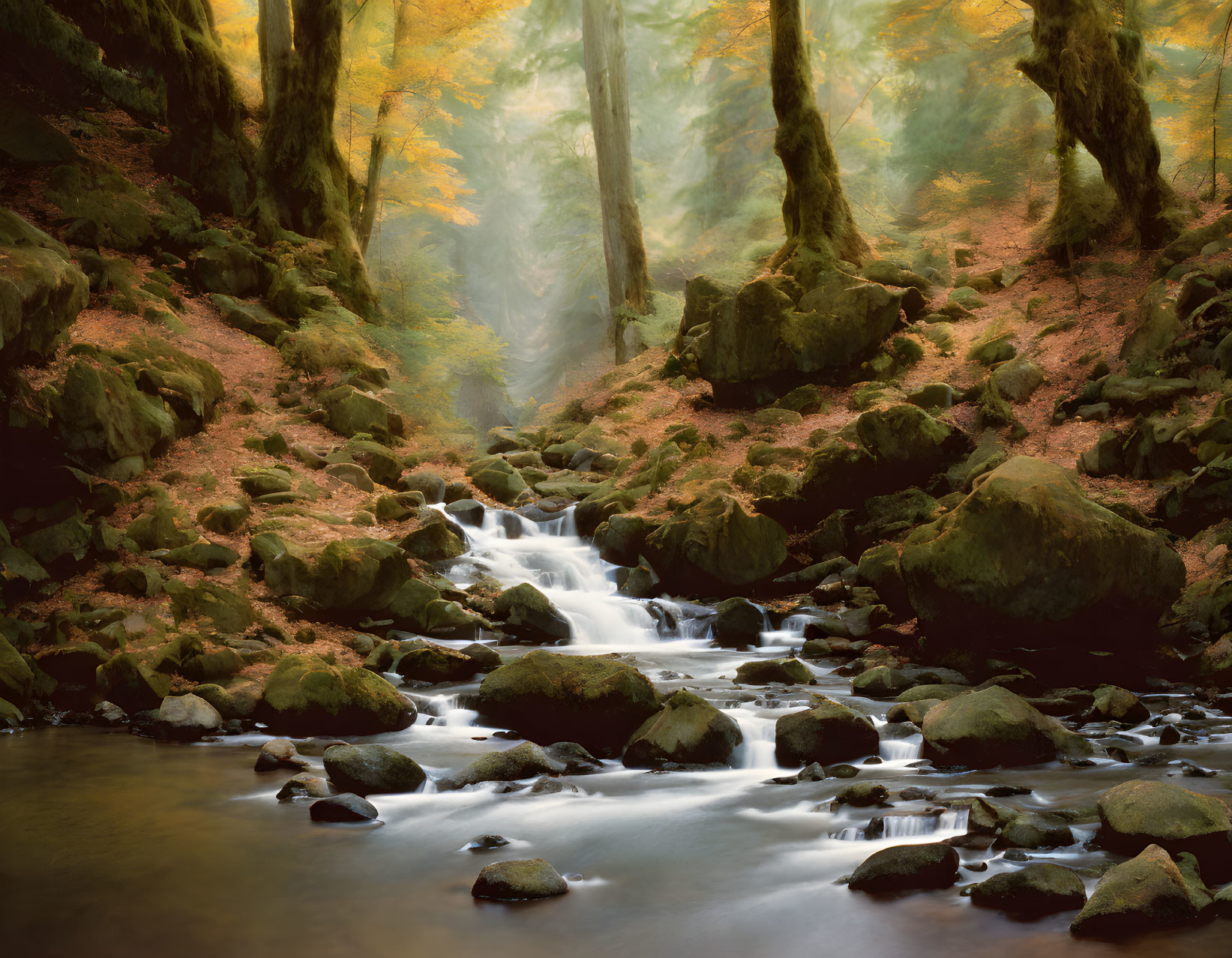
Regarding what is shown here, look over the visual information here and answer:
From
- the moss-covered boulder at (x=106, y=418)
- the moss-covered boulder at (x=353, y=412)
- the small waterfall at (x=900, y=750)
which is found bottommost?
the small waterfall at (x=900, y=750)

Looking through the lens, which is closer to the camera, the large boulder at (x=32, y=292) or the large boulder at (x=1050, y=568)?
the large boulder at (x=1050, y=568)

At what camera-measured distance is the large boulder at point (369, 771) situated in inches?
214

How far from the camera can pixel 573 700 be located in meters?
6.37

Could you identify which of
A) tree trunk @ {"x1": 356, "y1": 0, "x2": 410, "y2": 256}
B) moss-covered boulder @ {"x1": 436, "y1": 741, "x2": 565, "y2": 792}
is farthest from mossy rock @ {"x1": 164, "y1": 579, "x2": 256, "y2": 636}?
tree trunk @ {"x1": 356, "y1": 0, "x2": 410, "y2": 256}

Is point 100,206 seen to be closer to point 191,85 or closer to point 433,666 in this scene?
point 191,85

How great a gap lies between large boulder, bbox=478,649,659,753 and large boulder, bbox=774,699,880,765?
1.09m

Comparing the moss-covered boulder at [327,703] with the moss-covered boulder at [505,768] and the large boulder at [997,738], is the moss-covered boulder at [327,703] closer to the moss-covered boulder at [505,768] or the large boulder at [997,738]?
the moss-covered boulder at [505,768]

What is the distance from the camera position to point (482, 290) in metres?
45.0

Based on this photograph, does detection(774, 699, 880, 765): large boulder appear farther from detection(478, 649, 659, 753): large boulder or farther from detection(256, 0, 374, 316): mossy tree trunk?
detection(256, 0, 374, 316): mossy tree trunk

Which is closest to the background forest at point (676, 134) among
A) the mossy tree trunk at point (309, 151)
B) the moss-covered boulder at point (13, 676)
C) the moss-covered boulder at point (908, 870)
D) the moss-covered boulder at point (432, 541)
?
the mossy tree trunk at point (309, 151)

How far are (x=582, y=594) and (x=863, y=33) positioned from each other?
2408 cm

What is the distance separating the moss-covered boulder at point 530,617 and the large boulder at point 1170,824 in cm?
637

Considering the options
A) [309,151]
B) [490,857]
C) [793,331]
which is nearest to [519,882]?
[490,857]

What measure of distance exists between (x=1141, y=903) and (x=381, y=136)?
64.3ft
